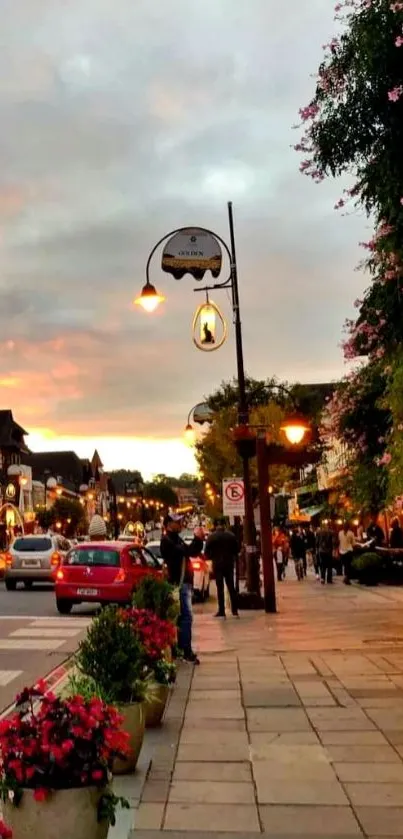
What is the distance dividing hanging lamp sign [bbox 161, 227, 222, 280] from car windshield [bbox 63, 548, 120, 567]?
6.29 m

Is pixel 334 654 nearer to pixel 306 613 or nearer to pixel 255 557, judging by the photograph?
pixel 306 613

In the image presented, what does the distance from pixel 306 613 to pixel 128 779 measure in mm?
12368

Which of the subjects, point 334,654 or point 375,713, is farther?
point 334,654

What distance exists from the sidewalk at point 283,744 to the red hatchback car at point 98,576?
518cm

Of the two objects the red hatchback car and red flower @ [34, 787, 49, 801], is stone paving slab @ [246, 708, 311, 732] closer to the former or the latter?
red flower @ [34, 787, 49, 801]

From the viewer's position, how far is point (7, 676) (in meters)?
10.9

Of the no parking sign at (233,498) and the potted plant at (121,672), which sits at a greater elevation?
the no parking sign at (233,498)

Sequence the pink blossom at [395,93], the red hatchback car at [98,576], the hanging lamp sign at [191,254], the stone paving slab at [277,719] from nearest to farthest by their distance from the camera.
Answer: the pink blossom at [395,93] < the stone paving slab at [277,719] < the hanging lamp sign at [191,254] < the red hatchback car at [98,576]

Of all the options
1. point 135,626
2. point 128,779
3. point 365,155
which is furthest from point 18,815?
point 365,155

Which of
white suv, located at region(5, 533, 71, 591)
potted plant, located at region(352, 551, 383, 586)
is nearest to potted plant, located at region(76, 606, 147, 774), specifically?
potted plant, located at region(352, 551, 383, 586)

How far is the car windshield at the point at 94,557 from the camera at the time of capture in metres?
18.8

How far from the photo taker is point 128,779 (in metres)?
5.96

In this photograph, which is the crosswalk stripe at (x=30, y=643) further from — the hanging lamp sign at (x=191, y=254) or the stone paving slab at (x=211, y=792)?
the stone paving slab at (x=211, y=792)

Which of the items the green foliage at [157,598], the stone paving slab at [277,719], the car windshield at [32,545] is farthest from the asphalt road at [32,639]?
the car windshield at [32,545]
